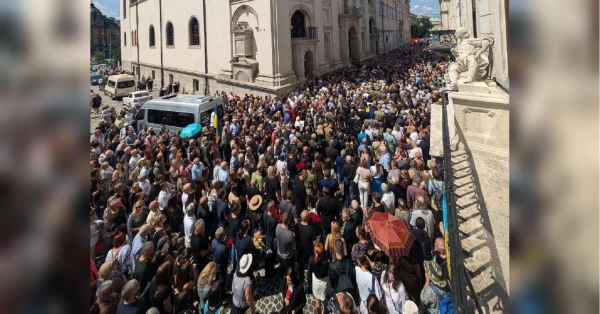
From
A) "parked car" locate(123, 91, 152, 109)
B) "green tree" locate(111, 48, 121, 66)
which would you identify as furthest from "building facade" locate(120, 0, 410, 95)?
"green tree" locate(111, 48, 121, 66)

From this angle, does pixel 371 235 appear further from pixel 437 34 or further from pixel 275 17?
pixel 275 17

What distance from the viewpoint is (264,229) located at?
641 cm

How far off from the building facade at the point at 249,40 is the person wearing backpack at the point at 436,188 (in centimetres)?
1669

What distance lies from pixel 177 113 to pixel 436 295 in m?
13.0

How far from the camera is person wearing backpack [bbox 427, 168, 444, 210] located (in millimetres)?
6230

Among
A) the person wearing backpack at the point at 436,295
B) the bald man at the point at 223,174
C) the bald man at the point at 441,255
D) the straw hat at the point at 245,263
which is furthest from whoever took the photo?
the bald man at the point at 223,174

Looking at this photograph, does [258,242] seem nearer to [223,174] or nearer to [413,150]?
[223,174]

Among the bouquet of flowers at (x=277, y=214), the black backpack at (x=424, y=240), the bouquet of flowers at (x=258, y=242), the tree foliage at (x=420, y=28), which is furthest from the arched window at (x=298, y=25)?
the tree foliage at (x=420, y=28)

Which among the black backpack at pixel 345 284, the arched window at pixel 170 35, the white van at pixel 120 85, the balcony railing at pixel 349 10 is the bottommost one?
the black backpack at pixel 345 284

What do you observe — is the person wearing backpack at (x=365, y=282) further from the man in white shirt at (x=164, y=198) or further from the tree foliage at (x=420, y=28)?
the tree foliage at (x=420, y=28)

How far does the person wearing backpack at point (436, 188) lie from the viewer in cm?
623
